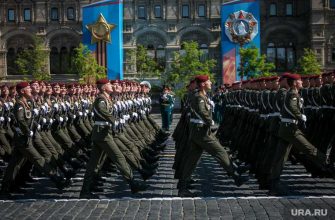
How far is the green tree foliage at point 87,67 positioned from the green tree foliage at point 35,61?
3374mm

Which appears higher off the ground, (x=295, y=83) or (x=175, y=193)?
(x=295, y=83)

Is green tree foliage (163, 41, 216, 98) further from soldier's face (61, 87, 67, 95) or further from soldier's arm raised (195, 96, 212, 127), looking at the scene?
soldier's arm raised (195, 96, 212, 127)

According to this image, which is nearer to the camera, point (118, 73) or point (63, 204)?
point (63, 204)

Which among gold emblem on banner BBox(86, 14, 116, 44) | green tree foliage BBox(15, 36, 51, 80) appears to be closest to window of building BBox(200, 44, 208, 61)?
gold emblem on banner BBox(86, 14, 116, 44)

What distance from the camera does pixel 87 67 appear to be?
44.3 meters

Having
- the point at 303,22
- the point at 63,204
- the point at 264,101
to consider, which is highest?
the point at 303,22

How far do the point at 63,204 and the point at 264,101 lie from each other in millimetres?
4972

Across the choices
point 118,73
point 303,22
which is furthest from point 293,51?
point 118,73

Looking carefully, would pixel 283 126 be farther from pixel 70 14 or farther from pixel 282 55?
pixel 70 14

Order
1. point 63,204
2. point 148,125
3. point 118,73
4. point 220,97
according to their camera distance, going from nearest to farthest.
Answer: point 63,204, point 148,125, point 220,97, point 118,73

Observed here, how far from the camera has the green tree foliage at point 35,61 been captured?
47.6 meters

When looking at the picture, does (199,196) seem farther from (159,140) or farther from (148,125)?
(159,140)

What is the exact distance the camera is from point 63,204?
10.2 meters

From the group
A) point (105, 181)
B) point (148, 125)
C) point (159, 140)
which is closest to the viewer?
point (105, 181)
